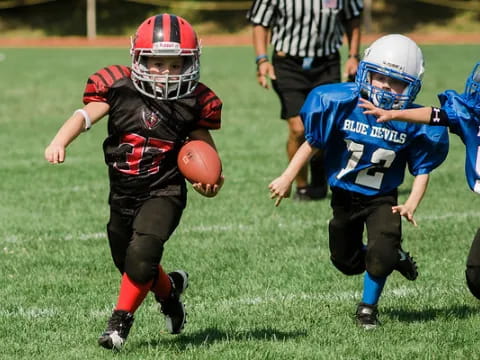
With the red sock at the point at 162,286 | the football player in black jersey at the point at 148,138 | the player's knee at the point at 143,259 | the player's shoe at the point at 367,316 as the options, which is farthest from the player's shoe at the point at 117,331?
the player's shoe at the point at 367,316

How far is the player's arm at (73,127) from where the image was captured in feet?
13.0

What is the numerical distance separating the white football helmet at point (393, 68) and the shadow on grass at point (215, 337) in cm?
112

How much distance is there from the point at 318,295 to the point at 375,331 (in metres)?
0.71

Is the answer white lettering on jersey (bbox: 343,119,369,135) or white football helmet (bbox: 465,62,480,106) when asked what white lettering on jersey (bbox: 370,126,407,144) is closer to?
white lettering on jersey (bbox: 343,119,369,135)

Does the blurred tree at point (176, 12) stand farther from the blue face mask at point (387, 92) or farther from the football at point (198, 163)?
the football at point (198, 163)

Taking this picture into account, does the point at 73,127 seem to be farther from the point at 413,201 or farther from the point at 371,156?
the point at 413,201

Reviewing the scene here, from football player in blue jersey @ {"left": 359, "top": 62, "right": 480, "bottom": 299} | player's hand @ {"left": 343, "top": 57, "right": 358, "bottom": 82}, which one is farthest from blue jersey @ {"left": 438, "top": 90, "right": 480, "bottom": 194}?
player's hand @ {"left": 343, "top": 57, "right": 358, "bottom": 82}

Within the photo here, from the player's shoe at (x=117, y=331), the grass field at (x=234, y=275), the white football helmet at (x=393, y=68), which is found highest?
the white football helmet at (x=393, y=68)

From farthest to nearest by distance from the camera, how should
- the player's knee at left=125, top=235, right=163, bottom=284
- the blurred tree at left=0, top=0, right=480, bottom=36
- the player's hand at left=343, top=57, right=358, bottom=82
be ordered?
the blurred tree at left=0, top=0, right=480, bottom=36
the player's hand at left=343, top=57, right=358, bottom=82
the player's knee at left=125, top=235, right=163, bottom=284

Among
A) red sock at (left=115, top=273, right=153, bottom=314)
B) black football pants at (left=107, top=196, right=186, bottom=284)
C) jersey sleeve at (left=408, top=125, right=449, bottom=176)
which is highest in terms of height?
jersey sleeve at (left=408, top=125, right=449, bottom=176)

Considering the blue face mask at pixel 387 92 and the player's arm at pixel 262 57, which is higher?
the blue face mask at pixel 387 92

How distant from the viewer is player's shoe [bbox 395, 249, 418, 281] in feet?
16.1

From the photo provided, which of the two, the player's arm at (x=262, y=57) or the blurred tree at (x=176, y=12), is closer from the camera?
the player's arm at (x=262, y=57)

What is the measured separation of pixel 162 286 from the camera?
4.38 metres
